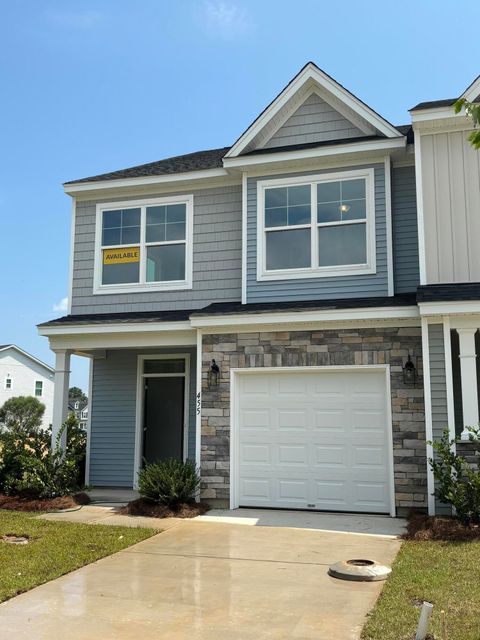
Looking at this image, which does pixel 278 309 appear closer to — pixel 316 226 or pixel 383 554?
pixel 316 226

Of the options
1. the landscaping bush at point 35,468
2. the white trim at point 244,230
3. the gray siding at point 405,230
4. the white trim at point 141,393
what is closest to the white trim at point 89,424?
the white trim at point 141,393

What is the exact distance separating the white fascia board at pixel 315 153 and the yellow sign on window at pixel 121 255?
2471mm

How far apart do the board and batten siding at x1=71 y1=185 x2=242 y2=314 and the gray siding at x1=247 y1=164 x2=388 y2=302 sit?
1.79 ft

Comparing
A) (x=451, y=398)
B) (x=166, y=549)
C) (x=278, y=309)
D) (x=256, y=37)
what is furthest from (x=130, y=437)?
(x=256, y=37)

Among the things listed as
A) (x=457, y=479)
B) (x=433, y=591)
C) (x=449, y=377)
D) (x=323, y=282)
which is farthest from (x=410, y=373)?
(x=433, y=591)

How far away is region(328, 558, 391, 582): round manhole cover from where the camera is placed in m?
5.91

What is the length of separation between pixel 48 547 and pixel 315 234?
641 cm

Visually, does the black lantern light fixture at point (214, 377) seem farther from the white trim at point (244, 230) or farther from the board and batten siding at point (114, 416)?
the board and batten siding at point (114, 416)

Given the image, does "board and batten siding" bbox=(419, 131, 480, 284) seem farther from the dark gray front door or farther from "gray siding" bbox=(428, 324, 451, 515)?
the dark gray front door

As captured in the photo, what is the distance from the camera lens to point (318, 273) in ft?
34.7

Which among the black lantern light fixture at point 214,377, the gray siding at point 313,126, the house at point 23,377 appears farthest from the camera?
the house at point 23,377

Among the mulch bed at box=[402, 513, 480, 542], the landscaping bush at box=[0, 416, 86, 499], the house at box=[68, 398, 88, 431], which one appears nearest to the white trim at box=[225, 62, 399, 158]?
the landscaping bush at box=[0, 416, 86, 499]

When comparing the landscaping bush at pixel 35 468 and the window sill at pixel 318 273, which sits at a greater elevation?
the window sill at pixel 318 273

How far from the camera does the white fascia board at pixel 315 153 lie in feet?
33.6
